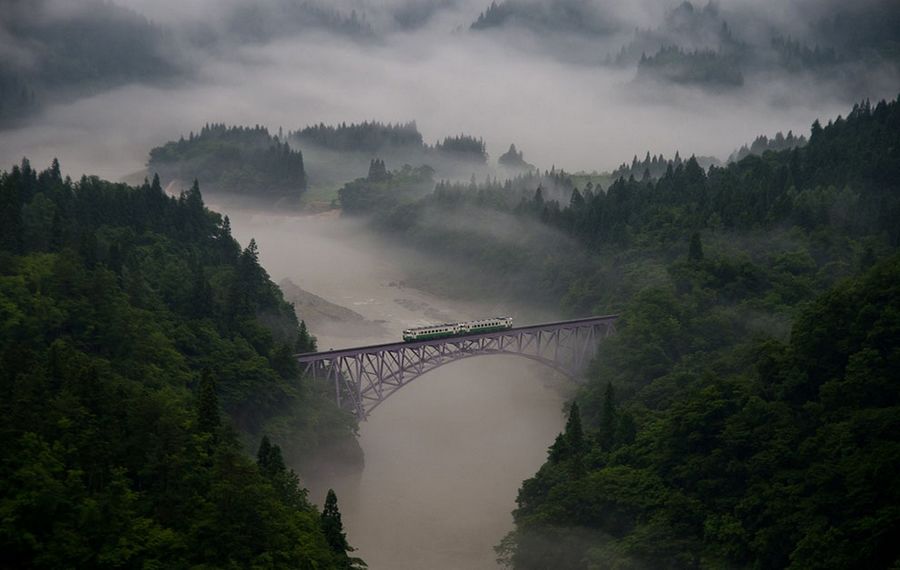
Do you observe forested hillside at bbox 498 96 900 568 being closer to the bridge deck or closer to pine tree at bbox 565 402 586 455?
pine tree at bbox 565 402 586 455

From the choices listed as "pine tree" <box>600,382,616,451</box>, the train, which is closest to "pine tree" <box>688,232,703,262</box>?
the train

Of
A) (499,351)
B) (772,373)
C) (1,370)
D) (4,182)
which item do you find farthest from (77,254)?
(772,373)

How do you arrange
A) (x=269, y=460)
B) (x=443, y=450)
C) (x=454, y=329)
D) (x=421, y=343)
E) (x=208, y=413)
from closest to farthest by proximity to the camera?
1. (x=208, y=413)
2. (x=269, y=460)
3. (x=421, y=343)
4. (x=443, y=450)
5. (x=454, y=329)

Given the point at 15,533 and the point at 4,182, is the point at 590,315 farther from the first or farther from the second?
the point at 15,533

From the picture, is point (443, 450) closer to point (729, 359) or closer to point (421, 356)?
point (421, 356)

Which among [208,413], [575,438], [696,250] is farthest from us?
[696,250]

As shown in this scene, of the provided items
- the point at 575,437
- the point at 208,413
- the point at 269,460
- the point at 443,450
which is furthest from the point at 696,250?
the point at 208,413

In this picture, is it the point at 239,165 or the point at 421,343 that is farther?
the point at 239,165
